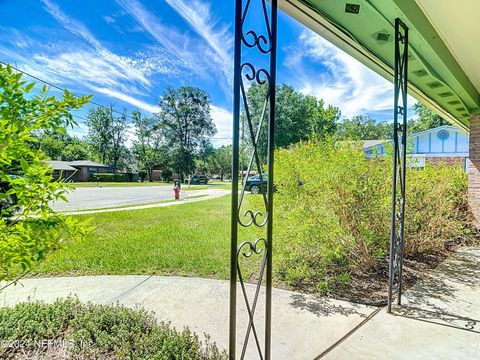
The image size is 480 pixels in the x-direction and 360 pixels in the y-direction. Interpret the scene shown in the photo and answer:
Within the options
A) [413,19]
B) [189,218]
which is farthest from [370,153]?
[189,218]

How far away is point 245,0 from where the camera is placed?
116cm

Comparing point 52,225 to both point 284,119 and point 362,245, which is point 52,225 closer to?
point 362,245

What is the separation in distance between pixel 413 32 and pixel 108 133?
1603cm

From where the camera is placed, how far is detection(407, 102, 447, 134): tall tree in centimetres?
1814

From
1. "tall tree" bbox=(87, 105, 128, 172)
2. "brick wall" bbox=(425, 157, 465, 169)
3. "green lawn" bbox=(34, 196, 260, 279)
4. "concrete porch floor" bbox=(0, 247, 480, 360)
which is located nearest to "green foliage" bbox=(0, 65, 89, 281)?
"concrete porch floor" bbox=(0, 247, 480, 360)

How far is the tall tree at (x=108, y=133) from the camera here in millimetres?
13108

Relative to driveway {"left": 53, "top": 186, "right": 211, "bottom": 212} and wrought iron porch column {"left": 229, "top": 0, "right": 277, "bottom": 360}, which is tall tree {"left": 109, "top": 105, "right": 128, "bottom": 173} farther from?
wrought iron porch column {"left": 229, "top": 0, "right": 277, "bottom": 360}

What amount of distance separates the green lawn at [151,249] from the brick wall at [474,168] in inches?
159

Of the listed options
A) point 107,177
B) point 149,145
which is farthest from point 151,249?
point 149,145

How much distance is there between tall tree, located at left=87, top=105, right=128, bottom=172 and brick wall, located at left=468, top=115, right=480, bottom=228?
40.0 feet

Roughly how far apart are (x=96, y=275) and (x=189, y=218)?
149 inches

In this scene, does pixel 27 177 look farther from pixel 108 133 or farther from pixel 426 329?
pixel 108 133

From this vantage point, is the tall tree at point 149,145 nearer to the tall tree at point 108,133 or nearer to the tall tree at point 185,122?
the tall tree at point 185,122

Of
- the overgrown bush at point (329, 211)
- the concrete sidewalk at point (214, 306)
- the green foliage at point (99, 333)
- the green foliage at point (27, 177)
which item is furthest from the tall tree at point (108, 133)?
the green foliage at point (27, 177)
